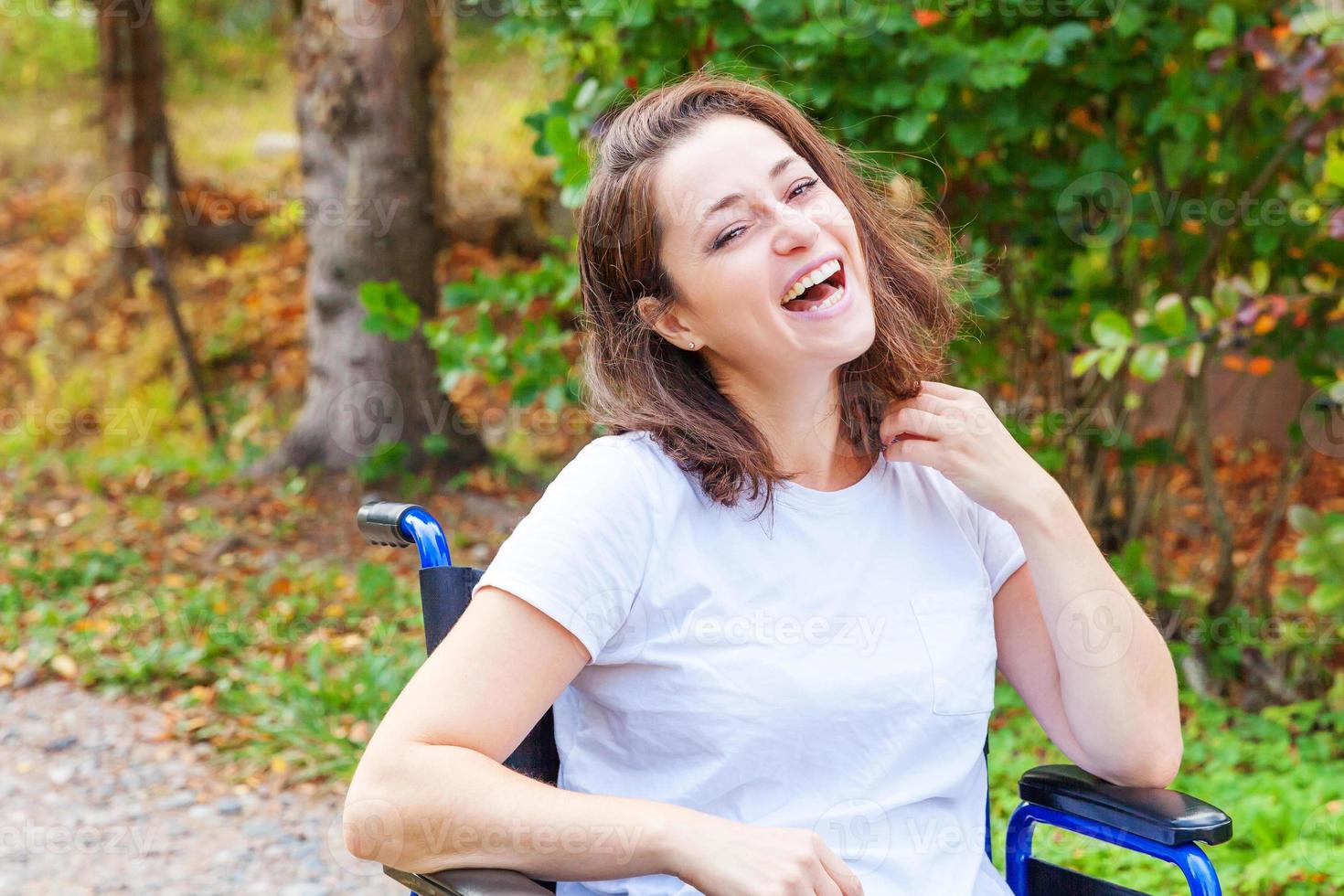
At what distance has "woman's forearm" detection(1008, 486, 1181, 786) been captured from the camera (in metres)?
1.70

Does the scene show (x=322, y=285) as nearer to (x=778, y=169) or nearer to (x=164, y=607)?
(x=164, y=607)

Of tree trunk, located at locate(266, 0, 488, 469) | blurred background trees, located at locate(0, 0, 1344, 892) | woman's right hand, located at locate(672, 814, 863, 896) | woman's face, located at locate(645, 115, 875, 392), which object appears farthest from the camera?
tree trunk, located at locate(266, 0, 488, 469)

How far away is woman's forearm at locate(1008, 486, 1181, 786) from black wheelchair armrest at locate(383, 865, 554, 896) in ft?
2.39

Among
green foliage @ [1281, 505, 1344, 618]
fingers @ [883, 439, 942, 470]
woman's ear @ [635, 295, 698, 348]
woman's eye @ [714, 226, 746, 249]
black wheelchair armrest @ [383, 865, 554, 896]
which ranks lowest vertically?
green foliage @ [1281, 505, 1344, 618]

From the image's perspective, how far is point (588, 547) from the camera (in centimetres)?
150

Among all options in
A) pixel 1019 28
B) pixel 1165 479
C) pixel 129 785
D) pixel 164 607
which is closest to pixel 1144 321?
pixel 1019 28

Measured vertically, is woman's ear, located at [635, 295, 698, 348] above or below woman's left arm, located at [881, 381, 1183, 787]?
above

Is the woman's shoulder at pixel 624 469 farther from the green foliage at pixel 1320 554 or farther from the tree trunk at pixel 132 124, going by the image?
the tree trunk at pixel 132 124

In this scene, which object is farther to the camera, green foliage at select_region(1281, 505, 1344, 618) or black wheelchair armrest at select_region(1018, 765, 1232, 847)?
green foliage at select_region(1281, 505, 1344, 618)

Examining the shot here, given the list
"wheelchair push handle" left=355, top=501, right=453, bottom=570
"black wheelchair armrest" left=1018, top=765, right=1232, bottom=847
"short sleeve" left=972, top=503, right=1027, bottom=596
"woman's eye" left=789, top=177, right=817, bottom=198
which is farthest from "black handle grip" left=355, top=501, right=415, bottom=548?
"black wheelchair armrest" left=1018, top=765, right=1232, bottom=847

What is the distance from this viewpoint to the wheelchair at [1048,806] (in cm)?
156

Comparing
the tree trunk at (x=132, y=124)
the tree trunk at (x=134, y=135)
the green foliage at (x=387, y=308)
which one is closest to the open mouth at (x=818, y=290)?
the green foliage at (x=387, y=308)

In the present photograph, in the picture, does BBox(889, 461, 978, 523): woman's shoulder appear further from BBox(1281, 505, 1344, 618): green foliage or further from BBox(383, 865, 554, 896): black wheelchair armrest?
BBox(1281, 505, 1344, 618): green foliage

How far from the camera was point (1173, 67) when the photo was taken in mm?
3471
